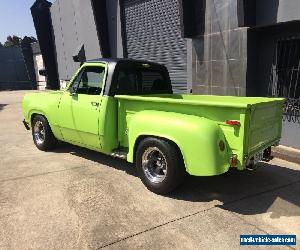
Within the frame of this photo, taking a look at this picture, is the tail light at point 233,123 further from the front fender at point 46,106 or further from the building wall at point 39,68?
the building wall at point 39,68

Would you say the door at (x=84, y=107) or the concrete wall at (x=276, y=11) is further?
the concrete wall at (x=276, y=11)

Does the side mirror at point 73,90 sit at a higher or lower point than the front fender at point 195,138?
higher

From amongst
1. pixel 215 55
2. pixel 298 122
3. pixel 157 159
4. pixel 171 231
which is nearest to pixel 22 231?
pixel 171 231

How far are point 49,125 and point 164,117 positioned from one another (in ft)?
11.3

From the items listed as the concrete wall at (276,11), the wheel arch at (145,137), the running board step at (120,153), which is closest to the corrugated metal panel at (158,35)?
the concrete wall at (276,11)

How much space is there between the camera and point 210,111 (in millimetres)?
4418

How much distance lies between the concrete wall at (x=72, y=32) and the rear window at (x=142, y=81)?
9786mm

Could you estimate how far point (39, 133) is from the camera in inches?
302

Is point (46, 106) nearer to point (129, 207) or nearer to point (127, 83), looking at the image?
point (127, 83)

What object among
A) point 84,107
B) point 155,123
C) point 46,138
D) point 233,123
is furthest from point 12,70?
point 233,123

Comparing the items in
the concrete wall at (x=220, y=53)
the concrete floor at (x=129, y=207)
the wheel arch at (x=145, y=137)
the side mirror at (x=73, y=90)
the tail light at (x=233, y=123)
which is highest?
the concrete wall at (x=220, y=53)

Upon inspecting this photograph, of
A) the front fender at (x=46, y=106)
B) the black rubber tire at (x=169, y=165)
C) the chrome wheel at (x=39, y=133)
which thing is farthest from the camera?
the chrome wheel at (x=39, y=133)

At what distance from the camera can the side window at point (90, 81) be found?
233 inches

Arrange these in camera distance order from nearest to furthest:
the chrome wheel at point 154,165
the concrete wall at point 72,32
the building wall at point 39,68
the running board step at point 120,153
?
the chrome wheel at point 154,165
the running board step at point 120,153
the concrete wall at point 72,32
the building wall at point 39,68
